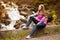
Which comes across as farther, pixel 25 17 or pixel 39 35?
pixel 25 17

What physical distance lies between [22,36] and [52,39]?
1.04 meters

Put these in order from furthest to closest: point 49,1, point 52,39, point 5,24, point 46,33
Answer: point 49,1
point 5,24
point 46,33
point 52,39

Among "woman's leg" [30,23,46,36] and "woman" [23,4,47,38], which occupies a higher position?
"woman" [23,4,47,38]

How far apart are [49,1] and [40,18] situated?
3.17m

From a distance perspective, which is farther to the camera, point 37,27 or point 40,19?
point 40,19

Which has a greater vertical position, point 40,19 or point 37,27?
point 40,19

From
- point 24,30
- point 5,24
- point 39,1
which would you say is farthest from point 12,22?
point 24,30

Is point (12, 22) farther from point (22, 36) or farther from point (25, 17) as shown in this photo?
point (22, 36)

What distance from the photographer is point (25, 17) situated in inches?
503

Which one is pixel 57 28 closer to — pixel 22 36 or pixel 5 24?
pixel 22 36

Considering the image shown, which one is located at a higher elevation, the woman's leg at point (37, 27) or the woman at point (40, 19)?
the woman at point (40, 19)

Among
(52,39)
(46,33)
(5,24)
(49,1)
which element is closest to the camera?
(52,39)

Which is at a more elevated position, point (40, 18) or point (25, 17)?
point (40, 18)

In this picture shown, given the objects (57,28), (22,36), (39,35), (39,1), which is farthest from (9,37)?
(39,1)
